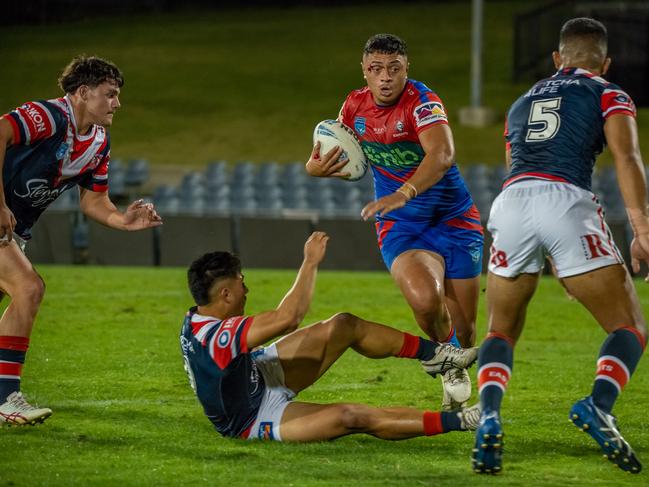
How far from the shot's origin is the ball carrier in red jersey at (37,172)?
617 centimetres

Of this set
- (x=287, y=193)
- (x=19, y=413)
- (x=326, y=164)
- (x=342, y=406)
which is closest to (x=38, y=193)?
(x=19, y=413)

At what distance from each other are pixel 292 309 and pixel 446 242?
196cm

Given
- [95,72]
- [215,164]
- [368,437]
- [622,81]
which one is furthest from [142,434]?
[622,81]

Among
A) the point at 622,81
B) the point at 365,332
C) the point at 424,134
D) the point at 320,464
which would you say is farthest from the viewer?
the point at 622,81

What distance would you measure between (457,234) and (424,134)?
0.84 meters

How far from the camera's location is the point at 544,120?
17.3 ft

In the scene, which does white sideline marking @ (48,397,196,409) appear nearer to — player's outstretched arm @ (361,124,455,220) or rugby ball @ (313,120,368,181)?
rugby ball @ (313,120,368,181)

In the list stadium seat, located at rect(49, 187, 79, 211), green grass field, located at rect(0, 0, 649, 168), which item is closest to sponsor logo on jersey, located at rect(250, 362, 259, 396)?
stadium seat, located at rect(49, 187, 79, 211)

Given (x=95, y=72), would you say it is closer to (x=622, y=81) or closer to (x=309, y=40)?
(x=622, y=81)

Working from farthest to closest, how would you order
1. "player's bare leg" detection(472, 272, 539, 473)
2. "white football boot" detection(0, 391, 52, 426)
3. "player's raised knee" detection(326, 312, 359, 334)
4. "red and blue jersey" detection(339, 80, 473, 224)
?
1. "red and blue jersey" detection(339, 80, 473, 224)
2. "white football boot" detection(0, 391, 52, 426)
3. "player's raised knee" detection(326, 312, 359, 334)
4. "player's bare leg" detection(472, 272, 539, 473)

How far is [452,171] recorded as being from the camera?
7.12 m

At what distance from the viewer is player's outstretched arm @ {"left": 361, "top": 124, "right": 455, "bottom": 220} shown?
553 centimetres

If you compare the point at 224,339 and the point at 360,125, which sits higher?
the point at 360,125

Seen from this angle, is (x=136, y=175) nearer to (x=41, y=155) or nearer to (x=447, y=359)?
(x=41, y=155)
